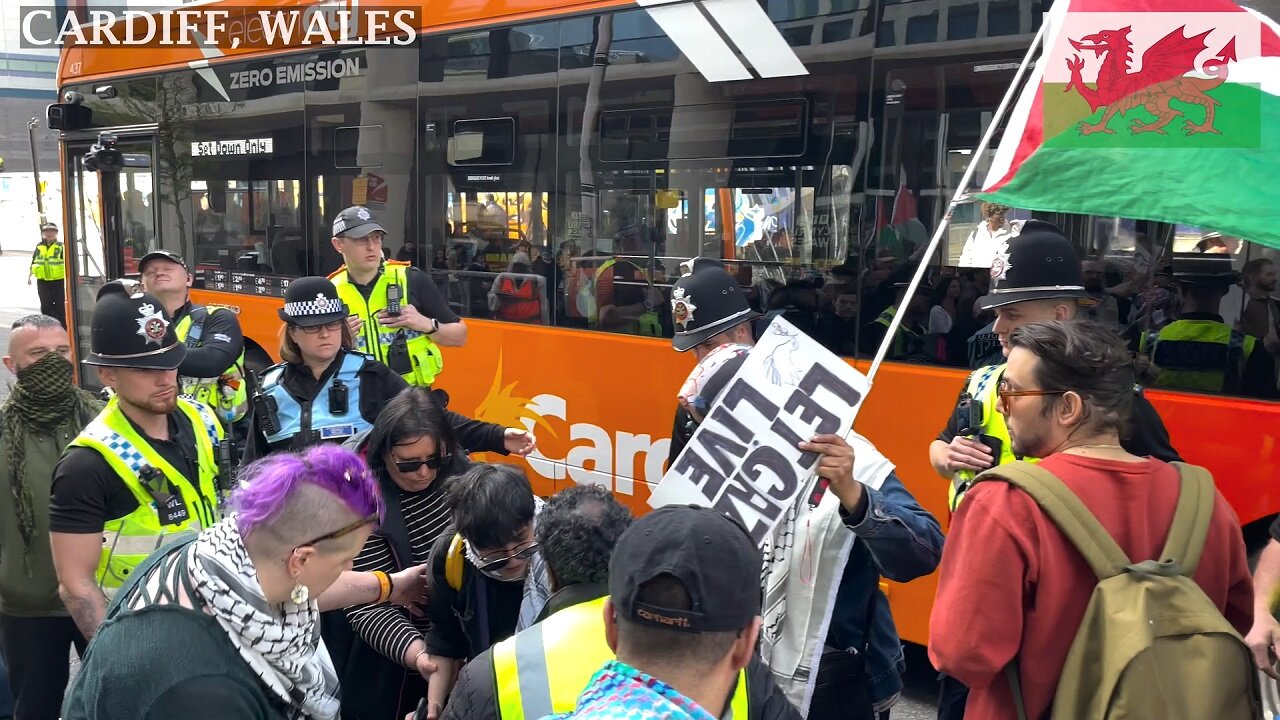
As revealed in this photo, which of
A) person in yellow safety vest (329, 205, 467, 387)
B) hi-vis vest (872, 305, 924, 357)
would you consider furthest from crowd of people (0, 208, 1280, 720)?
person in yellow safety vest (329, 205, 467, 387)

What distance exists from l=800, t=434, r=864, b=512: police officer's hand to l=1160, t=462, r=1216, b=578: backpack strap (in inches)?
28.1

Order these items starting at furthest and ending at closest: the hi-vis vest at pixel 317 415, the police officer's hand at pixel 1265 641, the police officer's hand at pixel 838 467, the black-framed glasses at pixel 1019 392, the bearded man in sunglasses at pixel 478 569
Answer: the hi-vis vest at pixel 317 415 < the bearded man in sunglasses at pixel 478 569 < the police officer's hand at pixel 838 467 < the police officer's hand at pixel 1265 641 < the black-framed glasses at pixel 1019 392

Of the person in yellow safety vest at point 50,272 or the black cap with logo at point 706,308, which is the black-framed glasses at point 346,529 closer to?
the black cap with logo at point 706,308

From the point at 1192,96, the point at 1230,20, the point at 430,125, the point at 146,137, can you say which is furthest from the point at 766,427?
the point at 146,137

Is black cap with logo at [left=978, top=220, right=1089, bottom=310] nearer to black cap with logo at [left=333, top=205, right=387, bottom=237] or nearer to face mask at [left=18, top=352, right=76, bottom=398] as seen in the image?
face mask at [left=18, top=352, right=76, bottom=398]

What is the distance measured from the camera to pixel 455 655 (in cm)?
306

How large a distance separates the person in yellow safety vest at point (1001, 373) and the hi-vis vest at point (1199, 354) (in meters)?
0.84

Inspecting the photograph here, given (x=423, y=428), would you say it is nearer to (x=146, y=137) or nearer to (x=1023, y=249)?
(x=1023, y=249)

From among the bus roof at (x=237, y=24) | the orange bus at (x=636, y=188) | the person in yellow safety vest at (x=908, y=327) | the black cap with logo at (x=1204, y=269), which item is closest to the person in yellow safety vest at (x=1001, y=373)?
the black cap with logo at (x=1204, y=269)

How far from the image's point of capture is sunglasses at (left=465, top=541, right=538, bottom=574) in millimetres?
2863

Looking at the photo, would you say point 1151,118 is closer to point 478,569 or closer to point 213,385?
point 478,569

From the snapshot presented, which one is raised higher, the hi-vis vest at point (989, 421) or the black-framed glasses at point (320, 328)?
the black-framed glasses at point (320, 328)

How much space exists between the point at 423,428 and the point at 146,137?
7.29 metres

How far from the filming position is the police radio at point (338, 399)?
4.29 m
